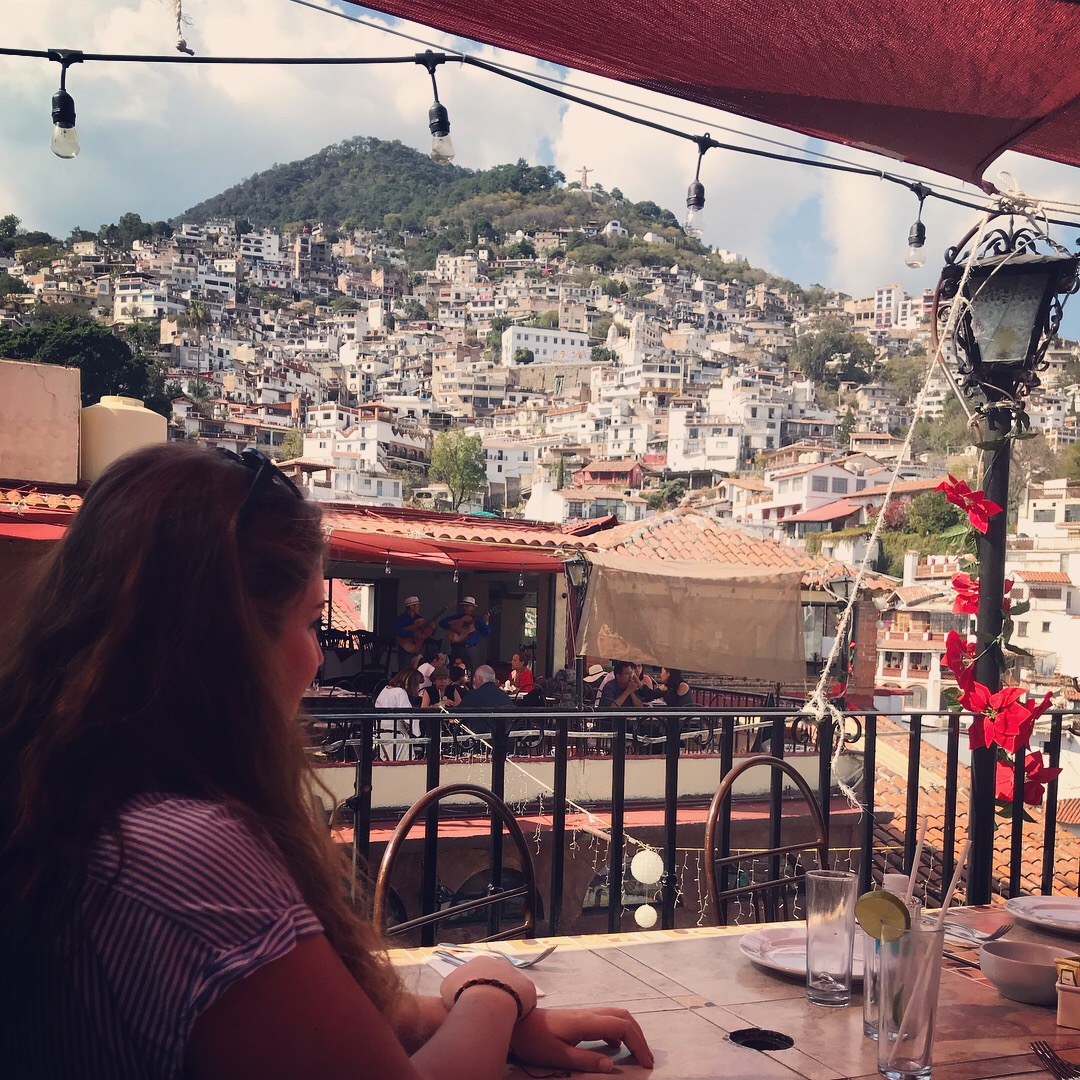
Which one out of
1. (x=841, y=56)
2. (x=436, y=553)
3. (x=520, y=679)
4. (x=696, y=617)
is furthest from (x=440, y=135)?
(x=696, y=617)

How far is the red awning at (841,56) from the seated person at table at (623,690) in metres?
9.59

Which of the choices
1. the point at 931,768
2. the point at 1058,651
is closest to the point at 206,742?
the point at 931,768

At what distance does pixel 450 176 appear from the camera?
145 metres

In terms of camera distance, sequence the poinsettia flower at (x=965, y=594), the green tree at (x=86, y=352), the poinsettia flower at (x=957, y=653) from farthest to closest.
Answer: the green tree at (x=86, y=352)
the poinsettia flower at (x=965, y=594)
the poinsettia flower at (x=957, y=653)

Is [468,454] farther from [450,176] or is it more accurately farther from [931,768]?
[450,176]

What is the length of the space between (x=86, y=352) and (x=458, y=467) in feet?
97.5

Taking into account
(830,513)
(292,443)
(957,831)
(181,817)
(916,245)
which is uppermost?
(292,443)

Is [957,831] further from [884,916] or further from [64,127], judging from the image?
[884,916]

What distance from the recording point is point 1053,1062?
4.13 feet

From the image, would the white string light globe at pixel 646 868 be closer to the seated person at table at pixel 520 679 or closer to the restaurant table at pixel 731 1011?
the seated person at table at pixel 520 679

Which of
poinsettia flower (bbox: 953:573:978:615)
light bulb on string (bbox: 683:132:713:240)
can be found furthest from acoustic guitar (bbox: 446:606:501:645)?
poinsettia flower (bbox: 953:573:978:615)

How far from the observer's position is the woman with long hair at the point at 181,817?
74 cm

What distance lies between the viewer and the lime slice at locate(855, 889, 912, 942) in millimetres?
1186

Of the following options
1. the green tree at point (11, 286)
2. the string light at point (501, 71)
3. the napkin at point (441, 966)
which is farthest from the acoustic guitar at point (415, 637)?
the green tree at point (11, 286)
